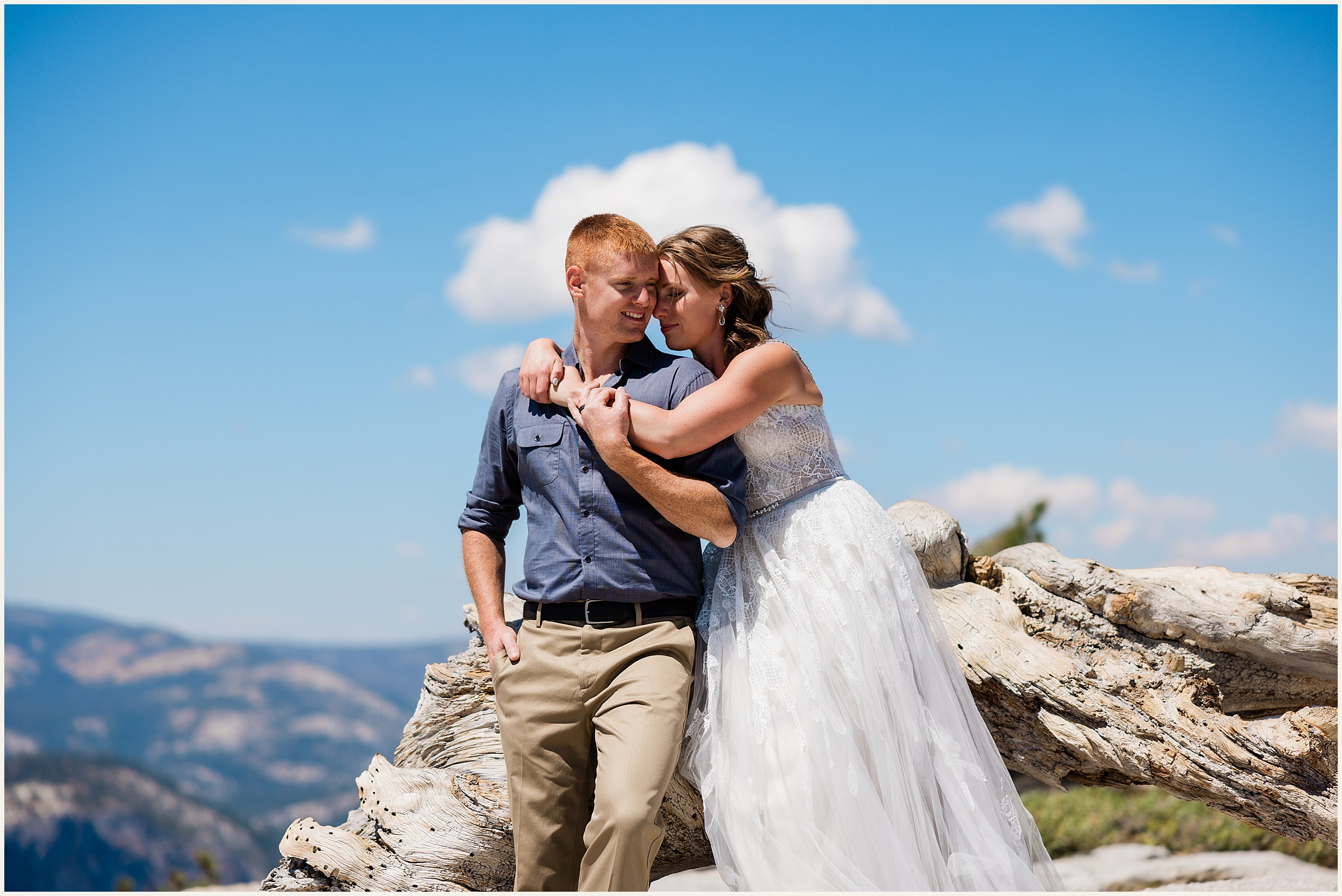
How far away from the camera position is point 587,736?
3098mm

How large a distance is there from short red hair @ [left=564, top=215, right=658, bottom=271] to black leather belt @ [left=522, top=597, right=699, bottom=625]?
3.70 ft

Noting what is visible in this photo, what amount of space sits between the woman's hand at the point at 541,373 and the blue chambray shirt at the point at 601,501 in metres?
0.07

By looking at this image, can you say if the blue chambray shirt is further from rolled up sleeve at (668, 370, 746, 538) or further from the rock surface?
the rock surface

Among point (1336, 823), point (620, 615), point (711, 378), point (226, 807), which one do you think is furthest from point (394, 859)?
point (226, 807)

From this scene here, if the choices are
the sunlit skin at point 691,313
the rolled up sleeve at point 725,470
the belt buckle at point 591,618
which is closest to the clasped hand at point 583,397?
the rolled up sleeve at point 725,470

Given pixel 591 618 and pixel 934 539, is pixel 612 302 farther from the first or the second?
pixel 934 539

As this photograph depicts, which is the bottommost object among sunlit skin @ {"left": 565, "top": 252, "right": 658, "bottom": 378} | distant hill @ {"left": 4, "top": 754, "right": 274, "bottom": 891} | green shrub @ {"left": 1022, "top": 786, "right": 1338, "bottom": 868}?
distant hill @ {"left": 4, "top": 754, "right": 274, "bottom": 891}

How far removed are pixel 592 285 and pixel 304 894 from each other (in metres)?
2.52

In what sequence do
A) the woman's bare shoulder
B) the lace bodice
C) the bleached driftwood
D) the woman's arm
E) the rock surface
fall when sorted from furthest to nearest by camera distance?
the rock surface → the bleached driftwood → the lace bodice → the woman's bare shoulder → the woman's arm

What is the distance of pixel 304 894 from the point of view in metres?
3.61

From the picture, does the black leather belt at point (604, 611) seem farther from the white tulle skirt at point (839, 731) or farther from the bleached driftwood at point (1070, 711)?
the bleached driftwood at point (1070, 711)

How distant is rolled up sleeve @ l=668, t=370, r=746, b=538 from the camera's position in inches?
120

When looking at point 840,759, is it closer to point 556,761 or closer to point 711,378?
point 556,761

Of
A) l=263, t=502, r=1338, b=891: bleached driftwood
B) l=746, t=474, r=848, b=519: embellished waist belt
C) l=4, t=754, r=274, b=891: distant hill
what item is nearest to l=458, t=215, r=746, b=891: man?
l=746, t=474, r=848, b=519: embellished waist belt
